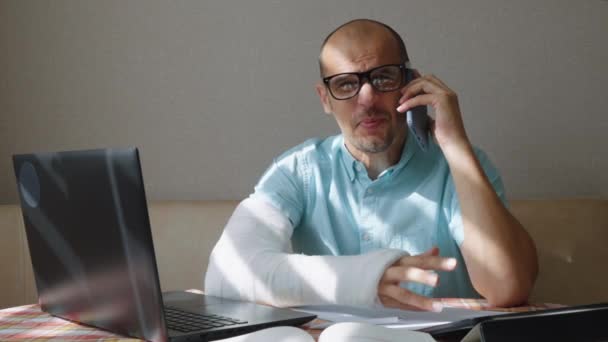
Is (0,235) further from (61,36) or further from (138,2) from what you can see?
(138,2)

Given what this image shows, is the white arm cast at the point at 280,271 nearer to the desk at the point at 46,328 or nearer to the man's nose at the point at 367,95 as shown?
the desk at the point at 46,328

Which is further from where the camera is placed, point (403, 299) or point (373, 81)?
point (373, 81)

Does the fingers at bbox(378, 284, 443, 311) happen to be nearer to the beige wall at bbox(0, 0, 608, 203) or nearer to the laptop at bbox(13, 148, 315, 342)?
the laptop at bbox(13, 148, 315, 342)

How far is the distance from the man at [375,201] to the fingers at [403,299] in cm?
16

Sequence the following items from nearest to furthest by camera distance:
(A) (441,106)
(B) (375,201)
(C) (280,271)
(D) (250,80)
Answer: (C) (280,271) → (A) (441,106) → (B) (375,201) → (D) (250,80)

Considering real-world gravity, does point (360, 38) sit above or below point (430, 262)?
above

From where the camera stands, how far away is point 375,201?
1633 millimetres

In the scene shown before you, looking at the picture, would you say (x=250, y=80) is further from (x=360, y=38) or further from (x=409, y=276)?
(x=409, y=276)

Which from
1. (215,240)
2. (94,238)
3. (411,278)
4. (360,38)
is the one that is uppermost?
(360,38)

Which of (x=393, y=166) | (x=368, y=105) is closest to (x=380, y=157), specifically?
(x=393, y=166)

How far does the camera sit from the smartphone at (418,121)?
1.57m

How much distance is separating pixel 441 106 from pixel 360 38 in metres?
0.25

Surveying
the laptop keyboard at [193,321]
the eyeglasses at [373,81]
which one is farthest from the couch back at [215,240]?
the laptop keyboard at [193,321]

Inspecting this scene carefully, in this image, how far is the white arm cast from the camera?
1.13 metres
